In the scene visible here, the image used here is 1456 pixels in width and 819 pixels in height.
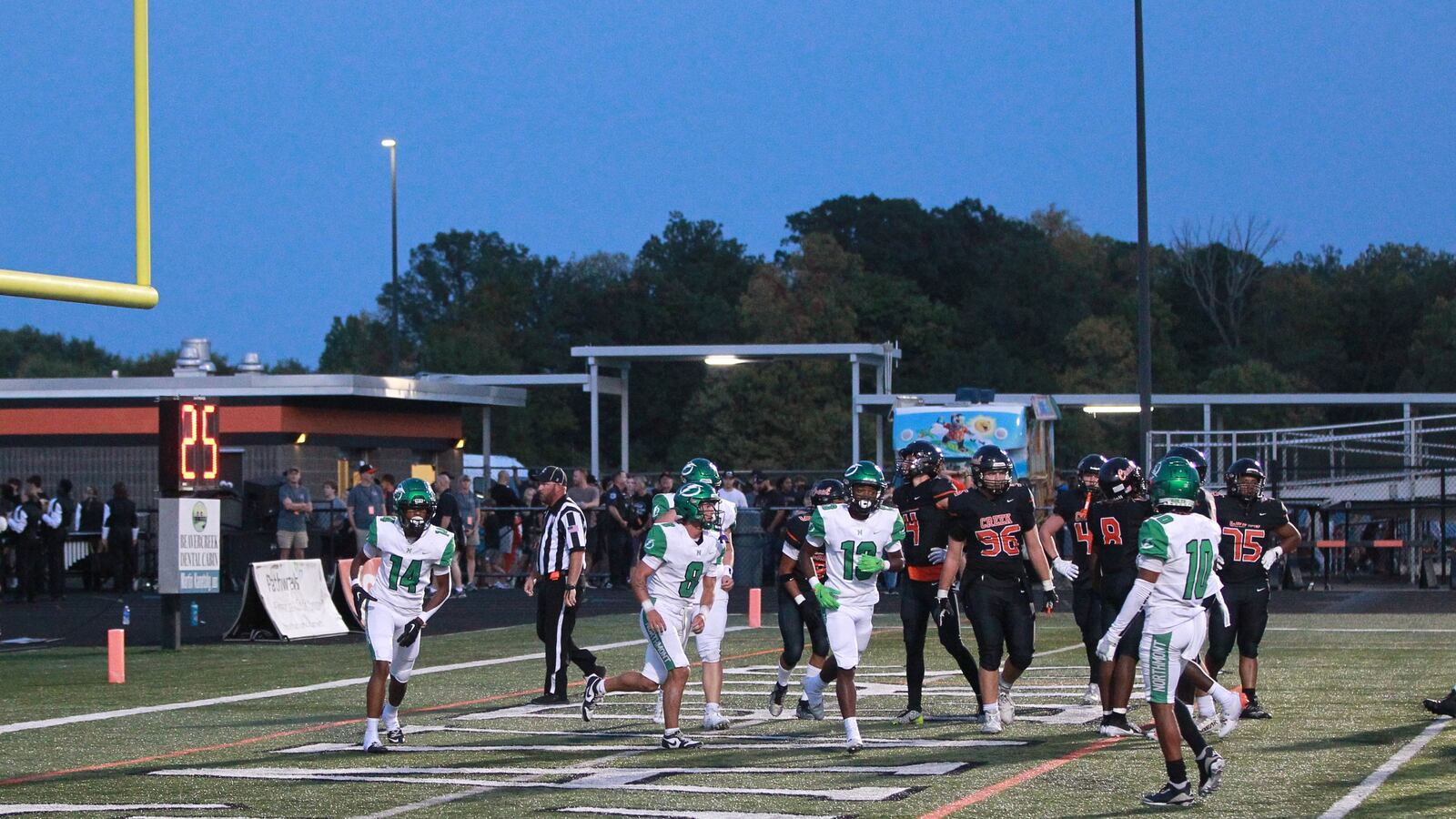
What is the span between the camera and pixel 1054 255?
78500mm

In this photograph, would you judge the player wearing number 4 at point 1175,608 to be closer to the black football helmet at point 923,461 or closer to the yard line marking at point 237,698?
the black football helmet at point 923,461

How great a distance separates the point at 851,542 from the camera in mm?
11305

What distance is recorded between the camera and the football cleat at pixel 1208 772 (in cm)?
910

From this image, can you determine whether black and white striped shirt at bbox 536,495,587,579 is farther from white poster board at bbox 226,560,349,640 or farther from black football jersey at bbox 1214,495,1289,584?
white poster board at bbox 226,560,349,640

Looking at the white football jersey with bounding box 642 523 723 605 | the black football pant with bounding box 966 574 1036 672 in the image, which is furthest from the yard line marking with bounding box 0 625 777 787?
the black football pant with bounding box 966 574 1036 672

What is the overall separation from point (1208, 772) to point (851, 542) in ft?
9.61

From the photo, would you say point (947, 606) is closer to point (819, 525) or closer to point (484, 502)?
point (819, 525)

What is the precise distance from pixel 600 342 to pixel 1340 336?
102 feet

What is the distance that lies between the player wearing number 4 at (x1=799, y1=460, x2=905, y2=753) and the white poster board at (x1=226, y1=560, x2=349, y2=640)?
10.9 meters

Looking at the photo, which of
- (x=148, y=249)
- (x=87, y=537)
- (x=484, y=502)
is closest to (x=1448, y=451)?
(x=484, y=502)

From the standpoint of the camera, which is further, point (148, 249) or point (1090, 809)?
point (148, 249)

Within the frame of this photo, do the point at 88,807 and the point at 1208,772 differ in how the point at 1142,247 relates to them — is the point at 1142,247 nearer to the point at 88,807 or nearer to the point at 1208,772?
the point at 1208,772

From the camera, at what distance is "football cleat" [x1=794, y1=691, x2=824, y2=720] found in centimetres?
1293

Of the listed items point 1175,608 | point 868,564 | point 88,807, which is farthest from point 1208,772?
point 88,807
